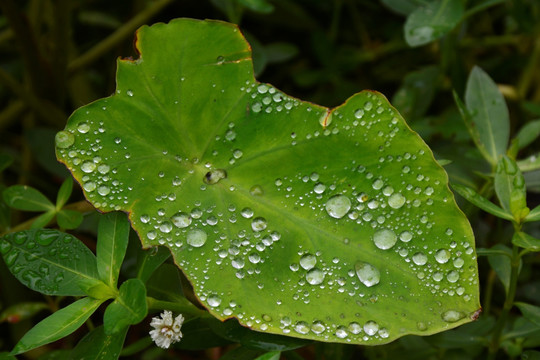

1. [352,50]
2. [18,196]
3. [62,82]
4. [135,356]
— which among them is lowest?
[135,356]

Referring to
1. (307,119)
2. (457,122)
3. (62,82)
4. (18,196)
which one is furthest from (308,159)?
(62,82)

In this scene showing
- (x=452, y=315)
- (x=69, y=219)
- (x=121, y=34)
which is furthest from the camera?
(x=121, y=34)

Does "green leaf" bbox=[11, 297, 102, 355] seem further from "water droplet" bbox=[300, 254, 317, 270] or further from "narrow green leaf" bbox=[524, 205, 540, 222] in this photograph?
"narrow green leaf" bbox=[524, 205, 540, 222]

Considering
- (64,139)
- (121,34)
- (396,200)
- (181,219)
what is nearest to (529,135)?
(396,200)

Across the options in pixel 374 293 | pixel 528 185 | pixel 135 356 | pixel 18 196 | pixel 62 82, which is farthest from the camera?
pixel 62 82

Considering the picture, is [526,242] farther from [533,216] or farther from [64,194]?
[64,194]

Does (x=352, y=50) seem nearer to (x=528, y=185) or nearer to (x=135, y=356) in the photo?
(x=528, y=185)

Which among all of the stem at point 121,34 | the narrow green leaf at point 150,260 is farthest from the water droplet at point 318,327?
the stem at point 121,34
